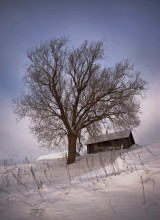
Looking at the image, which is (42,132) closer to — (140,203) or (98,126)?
(98,126)

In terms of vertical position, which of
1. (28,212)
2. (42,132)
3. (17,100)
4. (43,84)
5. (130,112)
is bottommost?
(28,212)

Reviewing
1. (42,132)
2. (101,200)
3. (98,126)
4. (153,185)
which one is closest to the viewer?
(101,200)

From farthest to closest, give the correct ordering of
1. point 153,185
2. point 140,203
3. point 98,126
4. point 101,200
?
point 98,126 < point 153,185 < point 101,200 < point 140,203

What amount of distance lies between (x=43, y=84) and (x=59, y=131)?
4385 mm

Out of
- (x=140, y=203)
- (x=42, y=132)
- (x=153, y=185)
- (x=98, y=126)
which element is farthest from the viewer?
(x=98, y=126)

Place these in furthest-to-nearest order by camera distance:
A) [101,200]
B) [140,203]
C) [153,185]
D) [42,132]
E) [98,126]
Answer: [98,126] < [42,132] < [153,185] < [101,200] < [140,203]

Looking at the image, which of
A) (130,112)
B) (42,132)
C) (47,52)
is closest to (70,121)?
(42,132)

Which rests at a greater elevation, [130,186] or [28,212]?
[130,186]

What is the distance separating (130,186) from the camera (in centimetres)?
331

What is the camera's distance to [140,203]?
268 cm

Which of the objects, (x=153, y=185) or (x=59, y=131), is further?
(x=59, y=131)

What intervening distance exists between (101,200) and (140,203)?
570 millimetres

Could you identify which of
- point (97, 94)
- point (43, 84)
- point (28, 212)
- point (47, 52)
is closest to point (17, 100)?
point (43, 84)

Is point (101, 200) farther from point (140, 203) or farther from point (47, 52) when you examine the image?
point (47, 52)
